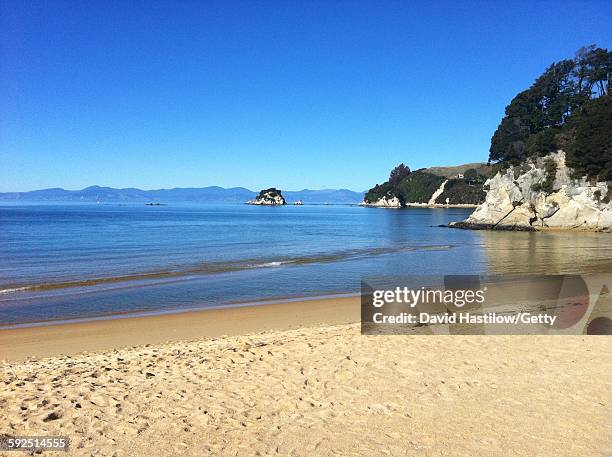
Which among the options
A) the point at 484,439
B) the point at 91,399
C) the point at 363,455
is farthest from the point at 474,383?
the point at 91,399

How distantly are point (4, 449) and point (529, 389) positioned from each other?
23.4 ft

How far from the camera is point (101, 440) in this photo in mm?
5125

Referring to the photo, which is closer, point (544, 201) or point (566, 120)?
point (544, 201)

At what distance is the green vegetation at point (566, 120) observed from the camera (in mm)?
51781

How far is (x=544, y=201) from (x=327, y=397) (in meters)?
58.8

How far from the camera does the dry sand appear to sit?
5121 millimetres

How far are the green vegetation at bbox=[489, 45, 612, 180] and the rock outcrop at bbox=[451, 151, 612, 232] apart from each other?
72.9 inches

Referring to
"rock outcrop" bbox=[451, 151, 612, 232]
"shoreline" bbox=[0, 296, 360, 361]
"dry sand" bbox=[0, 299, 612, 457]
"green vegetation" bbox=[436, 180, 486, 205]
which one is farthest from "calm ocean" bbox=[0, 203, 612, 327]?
"green vegetation" bbox=[436, 180, 486, 205]

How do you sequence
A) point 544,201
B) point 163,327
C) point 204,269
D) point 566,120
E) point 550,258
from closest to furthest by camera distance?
1. point 163,327
2. point 204,269
3. point 550,258
4. point 544,201
5. point 566,120

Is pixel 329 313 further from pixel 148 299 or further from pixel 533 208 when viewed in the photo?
pixel 533 208

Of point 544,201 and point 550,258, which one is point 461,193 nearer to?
point 544,201

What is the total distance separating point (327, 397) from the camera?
6406 mm

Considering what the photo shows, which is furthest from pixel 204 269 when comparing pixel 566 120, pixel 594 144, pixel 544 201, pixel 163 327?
pixel 566 120

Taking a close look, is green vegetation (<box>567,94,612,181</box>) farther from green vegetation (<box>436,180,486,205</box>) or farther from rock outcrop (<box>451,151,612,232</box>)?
green vegetation (<box>436,180,486,205</box>)
